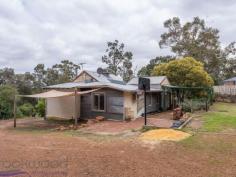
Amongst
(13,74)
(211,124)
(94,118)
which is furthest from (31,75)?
(211,124)

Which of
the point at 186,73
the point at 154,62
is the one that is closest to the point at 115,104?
the point at 186,73

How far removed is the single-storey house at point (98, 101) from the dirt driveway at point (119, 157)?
19.3 feet

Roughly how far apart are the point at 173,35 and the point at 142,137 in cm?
3101

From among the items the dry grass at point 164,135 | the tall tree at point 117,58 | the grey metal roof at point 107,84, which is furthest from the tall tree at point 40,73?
the dry grass at point 164,135

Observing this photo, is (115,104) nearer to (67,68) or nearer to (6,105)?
(6,105)

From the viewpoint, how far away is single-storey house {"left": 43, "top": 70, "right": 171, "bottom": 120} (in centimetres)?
1636

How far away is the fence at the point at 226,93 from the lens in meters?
30.6

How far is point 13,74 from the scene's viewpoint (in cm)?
4112

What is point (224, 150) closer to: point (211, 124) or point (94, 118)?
point (211, 124)

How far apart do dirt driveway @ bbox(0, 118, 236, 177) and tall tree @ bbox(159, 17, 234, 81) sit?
28.4 m

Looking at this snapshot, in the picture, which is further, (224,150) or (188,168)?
(224,150)

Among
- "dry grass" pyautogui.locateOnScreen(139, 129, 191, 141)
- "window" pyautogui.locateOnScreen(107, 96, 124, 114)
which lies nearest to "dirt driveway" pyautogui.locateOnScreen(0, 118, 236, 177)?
"dry grass" pyautogui.locateOnScreen(139, 129, 191, 141)

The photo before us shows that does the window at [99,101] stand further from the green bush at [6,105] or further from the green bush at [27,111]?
the green bush at [27,111]

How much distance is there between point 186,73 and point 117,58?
21.9 m
